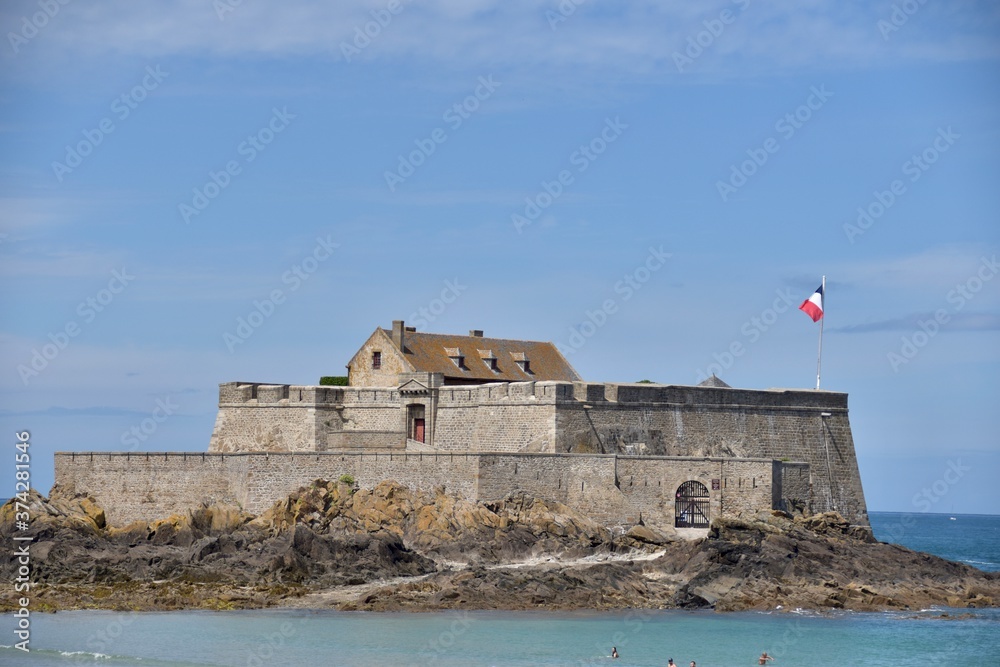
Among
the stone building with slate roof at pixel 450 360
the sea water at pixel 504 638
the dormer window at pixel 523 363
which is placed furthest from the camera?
the dormer window at pixel 523 363

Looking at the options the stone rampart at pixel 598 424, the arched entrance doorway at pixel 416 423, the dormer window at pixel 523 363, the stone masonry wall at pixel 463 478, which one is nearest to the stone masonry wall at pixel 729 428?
the stone rampart at pixel 598 424

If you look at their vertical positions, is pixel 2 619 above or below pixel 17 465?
below

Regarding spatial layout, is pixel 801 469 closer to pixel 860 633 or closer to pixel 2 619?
pixel 860 633

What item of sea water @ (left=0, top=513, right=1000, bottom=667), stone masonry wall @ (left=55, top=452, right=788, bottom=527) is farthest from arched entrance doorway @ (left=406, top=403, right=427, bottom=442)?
sea water @ (left=0, top=513, right=1000, bottom=667)

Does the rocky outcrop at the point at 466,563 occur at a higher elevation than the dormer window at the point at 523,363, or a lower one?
lower

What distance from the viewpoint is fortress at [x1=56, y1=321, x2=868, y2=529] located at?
128 ft

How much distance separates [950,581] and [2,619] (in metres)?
21.0

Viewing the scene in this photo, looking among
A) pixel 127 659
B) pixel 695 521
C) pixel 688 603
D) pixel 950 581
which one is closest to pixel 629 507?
pixel 695 521

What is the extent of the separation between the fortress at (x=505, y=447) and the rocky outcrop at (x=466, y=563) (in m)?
0.81

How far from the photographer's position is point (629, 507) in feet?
128

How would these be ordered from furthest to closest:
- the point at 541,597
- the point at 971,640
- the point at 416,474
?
the point at 416,474
the point at 541,597
the point at 971,640

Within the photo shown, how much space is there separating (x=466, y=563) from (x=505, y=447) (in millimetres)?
5492

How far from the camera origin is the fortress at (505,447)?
39.2 metres

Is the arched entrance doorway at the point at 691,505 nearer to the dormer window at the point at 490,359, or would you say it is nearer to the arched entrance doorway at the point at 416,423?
the arched entrance doorway at the point at 416,423
